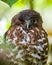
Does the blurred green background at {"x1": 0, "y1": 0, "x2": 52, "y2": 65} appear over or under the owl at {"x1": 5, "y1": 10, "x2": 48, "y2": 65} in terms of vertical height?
over

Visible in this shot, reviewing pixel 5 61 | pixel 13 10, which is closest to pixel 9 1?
pixel 13 10

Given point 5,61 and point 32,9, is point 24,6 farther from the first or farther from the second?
point 5,61

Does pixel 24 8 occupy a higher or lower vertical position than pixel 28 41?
higher

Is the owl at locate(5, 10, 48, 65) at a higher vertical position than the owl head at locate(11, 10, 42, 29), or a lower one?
lower
